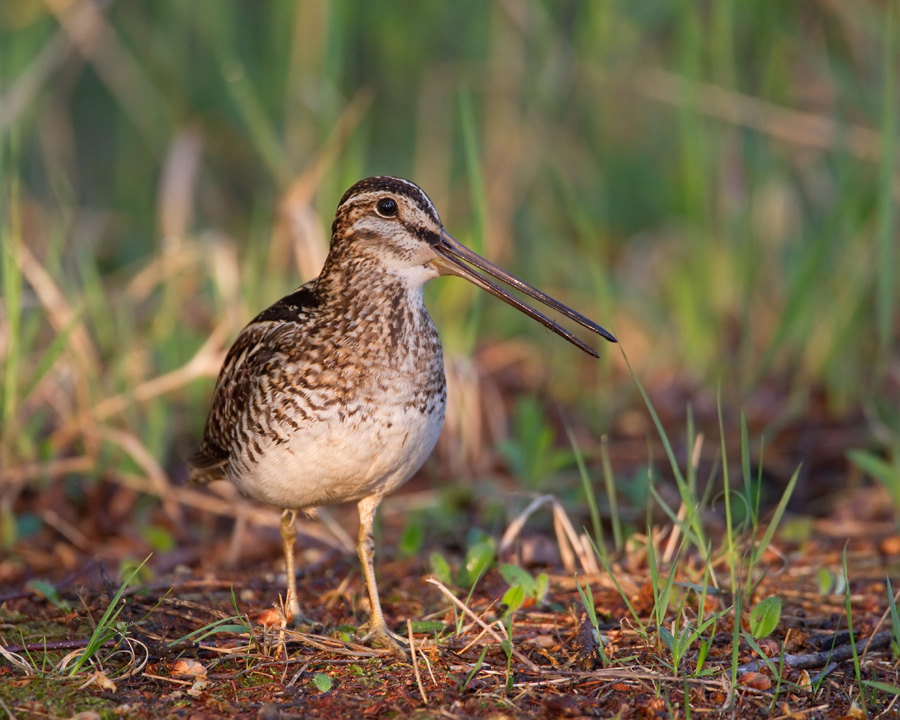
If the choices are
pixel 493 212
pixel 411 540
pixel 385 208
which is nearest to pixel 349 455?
pixel 385 208

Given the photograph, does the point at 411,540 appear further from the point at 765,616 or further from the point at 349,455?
the point at 765,616

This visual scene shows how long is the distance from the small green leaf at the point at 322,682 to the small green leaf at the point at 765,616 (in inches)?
49.8

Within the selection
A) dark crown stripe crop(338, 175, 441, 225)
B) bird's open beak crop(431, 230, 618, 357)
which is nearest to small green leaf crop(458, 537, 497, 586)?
bird's open beak crop(431, 230, 618, 357)

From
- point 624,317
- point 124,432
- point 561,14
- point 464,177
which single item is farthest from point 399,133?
point 124,432

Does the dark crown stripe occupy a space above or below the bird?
above

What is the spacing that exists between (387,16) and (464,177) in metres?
1.36

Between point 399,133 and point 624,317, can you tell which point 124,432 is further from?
point 399,133

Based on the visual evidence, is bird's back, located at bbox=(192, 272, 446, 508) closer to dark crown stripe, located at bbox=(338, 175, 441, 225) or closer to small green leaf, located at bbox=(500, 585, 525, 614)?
dark crown stripe, located at bbox=(338, 175, 441, 225)

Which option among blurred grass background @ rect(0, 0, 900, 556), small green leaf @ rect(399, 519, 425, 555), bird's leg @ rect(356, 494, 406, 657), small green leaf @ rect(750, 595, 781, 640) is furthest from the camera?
blurred grass background @ rect(0, 0, 900, 556)

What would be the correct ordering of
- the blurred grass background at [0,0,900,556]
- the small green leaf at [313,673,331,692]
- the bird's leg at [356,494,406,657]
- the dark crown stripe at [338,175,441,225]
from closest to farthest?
the small green leaf at [313,673,331,692], the bird's leg at [356,494,406,657], the dark crown stripe at [338,175,441,225], the blurred grass background at [0,0,900,556]

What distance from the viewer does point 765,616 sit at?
348cm

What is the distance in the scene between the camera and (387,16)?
8.45m

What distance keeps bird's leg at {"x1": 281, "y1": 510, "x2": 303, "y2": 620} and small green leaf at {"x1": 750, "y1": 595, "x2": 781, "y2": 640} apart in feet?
4.69

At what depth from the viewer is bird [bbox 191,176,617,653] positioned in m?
3.69
